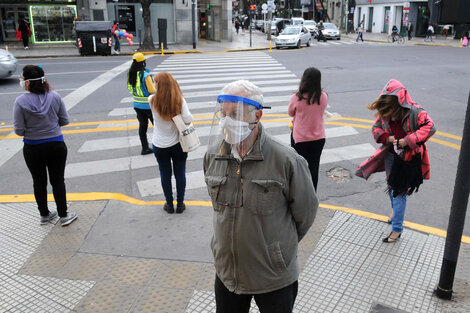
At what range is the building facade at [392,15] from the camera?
4294 centimetres

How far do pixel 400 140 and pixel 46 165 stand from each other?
3896mm

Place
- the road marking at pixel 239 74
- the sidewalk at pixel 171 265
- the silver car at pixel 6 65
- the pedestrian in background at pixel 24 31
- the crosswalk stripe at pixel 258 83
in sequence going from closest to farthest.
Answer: the sidewalk at pixel 171 265, the crosswalk stripe at pixel 258 83, the silver car at pixel 6 65, the road marking at pixel 239 74, the pedestrian in background at pixel 24 31

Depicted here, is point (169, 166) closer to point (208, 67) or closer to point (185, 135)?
point (185, 135)

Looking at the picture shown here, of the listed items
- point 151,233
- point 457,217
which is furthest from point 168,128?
point 457,217

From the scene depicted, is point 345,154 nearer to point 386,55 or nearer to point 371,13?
point 386,55

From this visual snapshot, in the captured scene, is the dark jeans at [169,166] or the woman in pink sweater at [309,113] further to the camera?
the dark jeans at [169,166]

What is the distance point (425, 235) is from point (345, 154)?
3.09 metres

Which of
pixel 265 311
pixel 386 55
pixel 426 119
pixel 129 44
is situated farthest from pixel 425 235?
pixel 129 44

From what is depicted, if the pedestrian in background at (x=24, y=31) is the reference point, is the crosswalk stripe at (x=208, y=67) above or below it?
below

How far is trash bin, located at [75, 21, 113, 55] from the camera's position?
2464 cm

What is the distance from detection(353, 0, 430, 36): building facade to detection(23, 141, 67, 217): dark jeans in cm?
4096

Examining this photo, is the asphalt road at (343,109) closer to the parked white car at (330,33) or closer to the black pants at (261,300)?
the black pants at (261,300)

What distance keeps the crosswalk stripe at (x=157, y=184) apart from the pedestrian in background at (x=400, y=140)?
2847 millimetres

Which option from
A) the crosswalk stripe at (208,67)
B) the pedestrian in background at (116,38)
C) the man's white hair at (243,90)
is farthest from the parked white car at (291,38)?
the man's white hair at (243,90)
